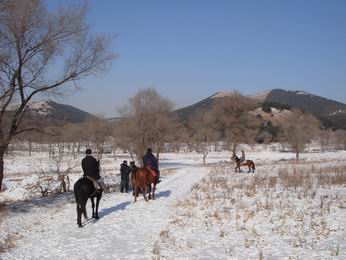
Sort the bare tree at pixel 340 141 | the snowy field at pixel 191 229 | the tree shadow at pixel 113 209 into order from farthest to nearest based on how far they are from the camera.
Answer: the bare tree at pixel 340 141 < the tree shadow at pixel 113 209 < the snowy field at pixel 191 229

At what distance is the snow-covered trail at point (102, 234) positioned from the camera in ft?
32.8

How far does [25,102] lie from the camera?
735 inches

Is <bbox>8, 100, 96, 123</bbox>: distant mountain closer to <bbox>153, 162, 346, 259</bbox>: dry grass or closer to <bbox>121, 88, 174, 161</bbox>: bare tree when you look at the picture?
<bbox>153, 162, 346, 259</bbox>: dry grass

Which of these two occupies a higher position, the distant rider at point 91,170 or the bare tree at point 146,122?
the bare tree at point 146,122

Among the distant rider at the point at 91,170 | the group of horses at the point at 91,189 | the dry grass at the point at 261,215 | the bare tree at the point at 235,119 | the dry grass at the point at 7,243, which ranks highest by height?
the bare tree at the point at 235,119

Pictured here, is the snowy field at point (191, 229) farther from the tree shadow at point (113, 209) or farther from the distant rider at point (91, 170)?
the distant rider at point (91, 170)

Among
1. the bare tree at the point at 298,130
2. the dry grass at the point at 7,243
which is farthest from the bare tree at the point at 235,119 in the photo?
the dry grass at the point at 7,243

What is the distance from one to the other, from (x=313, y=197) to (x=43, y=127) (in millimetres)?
11823

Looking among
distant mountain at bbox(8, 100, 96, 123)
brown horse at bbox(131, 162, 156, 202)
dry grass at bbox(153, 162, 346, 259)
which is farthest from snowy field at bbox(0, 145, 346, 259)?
distant mountain at bbox(8, 100, 96, 123)

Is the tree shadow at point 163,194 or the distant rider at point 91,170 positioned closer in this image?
the distant rider at point 91,170

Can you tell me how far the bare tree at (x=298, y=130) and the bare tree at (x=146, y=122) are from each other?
2405 cm

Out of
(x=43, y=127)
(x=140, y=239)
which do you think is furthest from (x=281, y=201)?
(x=43, y=127)

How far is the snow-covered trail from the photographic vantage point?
9.98 m

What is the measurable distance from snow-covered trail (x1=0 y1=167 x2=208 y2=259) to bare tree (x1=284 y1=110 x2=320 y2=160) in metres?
58.2
